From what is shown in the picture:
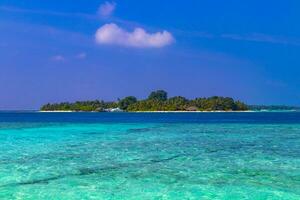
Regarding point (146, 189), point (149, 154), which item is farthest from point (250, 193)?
point (149, 154)

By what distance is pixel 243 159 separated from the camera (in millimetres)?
16781

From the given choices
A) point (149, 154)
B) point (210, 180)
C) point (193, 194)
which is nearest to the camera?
point (193, 194)

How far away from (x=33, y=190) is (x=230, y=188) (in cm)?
503

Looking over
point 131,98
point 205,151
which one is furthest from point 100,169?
point 131,98

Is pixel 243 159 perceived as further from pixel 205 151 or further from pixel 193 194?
pixel 193 194

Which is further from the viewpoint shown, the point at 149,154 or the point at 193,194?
the point at 149,154

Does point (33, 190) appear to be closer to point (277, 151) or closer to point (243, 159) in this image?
point (243, 159)

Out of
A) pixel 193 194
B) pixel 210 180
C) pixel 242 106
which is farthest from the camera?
pixel 242 106

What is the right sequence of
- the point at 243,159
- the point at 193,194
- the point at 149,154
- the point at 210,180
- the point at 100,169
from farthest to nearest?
the point at 149,154
the point at 243,159
the point at 100,169
the point at 210,180
the point at 193,194

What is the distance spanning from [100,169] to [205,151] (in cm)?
686

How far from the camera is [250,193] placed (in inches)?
422

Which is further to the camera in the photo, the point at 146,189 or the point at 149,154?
the point at 149,154

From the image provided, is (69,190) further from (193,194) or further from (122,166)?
(122,166)

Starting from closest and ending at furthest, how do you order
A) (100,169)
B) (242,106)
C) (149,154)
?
1. (100,169)
2. (149,154)
3. (242,106)
